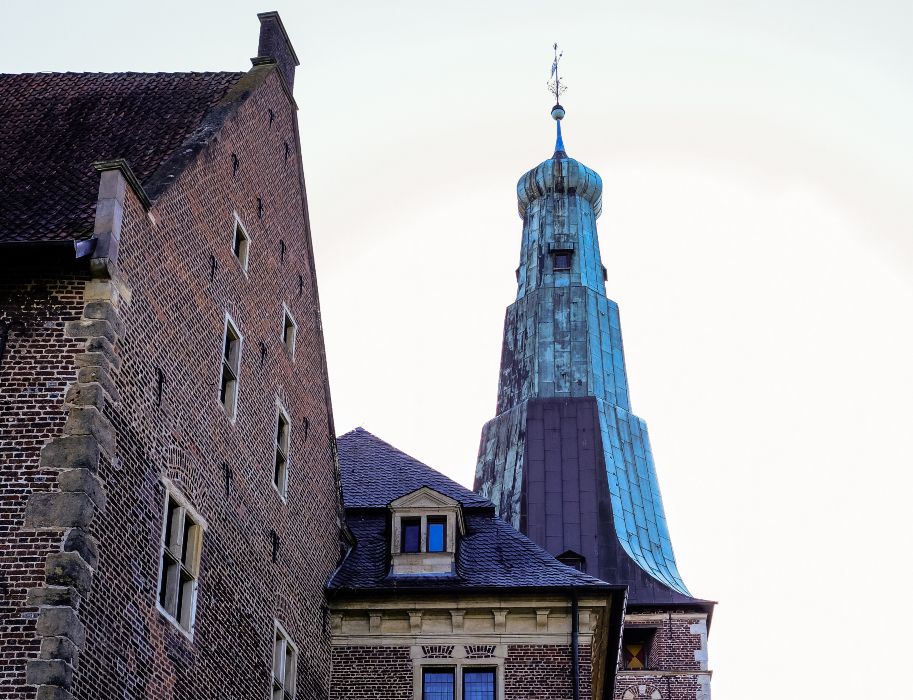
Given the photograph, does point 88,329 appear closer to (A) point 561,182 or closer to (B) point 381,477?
(B) point 381,477

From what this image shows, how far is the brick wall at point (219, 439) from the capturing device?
1678cm

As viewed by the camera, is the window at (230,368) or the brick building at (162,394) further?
the window at (230,368)

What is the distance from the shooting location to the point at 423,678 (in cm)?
2456

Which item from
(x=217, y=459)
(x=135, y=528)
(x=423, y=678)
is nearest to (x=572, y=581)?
(x=423, y=678)

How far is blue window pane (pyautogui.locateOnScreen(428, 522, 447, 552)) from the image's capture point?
84.8ft

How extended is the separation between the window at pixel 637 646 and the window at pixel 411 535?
2258 centimetres

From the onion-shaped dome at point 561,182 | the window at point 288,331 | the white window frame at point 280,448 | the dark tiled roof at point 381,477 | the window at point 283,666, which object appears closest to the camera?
the window at point 283,666

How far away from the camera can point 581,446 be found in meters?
53.2

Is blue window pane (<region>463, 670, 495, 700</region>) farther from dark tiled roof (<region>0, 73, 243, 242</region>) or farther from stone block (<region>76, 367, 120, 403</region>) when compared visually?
stone block (<region>76, 367, 120, 403</region>)

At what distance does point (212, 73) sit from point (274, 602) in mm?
8818

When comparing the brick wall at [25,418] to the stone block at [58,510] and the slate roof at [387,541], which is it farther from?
the slate roof at [387,541]

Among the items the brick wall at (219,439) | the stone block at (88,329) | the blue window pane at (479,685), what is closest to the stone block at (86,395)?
the brick wall at (219,439)

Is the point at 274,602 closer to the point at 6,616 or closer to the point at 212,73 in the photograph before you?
the point at 6,616

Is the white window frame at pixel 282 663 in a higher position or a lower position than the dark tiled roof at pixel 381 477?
lower
